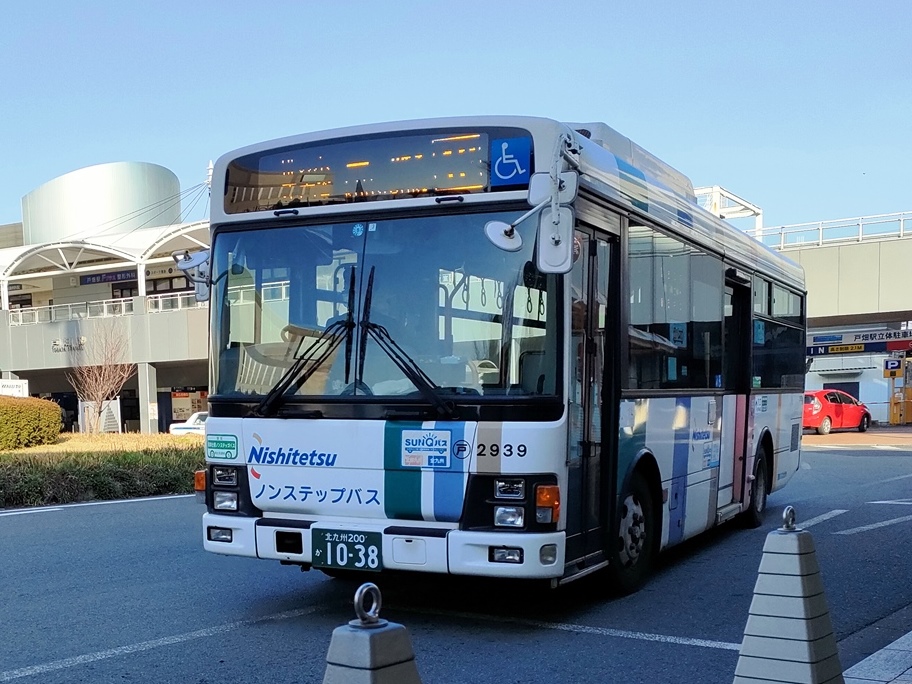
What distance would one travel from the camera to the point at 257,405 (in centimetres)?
637

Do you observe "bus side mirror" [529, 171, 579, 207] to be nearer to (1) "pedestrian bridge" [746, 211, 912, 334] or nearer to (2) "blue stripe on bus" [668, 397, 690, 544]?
(2) "blue stripe on bus" [668, 397, 690, 544]

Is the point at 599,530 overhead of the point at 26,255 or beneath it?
beneath

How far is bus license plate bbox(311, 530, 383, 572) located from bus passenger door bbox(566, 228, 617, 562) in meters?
1.17

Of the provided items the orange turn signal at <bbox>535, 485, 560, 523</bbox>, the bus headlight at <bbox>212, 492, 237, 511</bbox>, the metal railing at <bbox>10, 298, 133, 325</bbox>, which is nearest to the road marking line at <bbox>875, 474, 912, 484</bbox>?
the orange turn signal at <bbox>535, 485, 560, 523</bbox>

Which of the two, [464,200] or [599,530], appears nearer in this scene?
[464,200]

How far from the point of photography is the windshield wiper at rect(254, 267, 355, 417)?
6.14 m

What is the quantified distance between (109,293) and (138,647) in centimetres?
4202

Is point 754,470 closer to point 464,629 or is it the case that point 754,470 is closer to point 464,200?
point 464,629

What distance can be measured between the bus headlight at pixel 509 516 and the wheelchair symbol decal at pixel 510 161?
1.95 meters

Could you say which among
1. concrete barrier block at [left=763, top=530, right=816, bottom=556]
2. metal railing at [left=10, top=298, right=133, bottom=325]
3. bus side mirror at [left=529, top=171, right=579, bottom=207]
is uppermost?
metal railing at [left=10, top=298, right=133, bottom=325]

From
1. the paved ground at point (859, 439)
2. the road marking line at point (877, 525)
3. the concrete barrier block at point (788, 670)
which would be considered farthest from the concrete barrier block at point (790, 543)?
the paved ground at point (859, 439)

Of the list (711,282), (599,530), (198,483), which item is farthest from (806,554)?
(711,282)

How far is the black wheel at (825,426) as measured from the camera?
110ft

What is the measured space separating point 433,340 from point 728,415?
462cm
